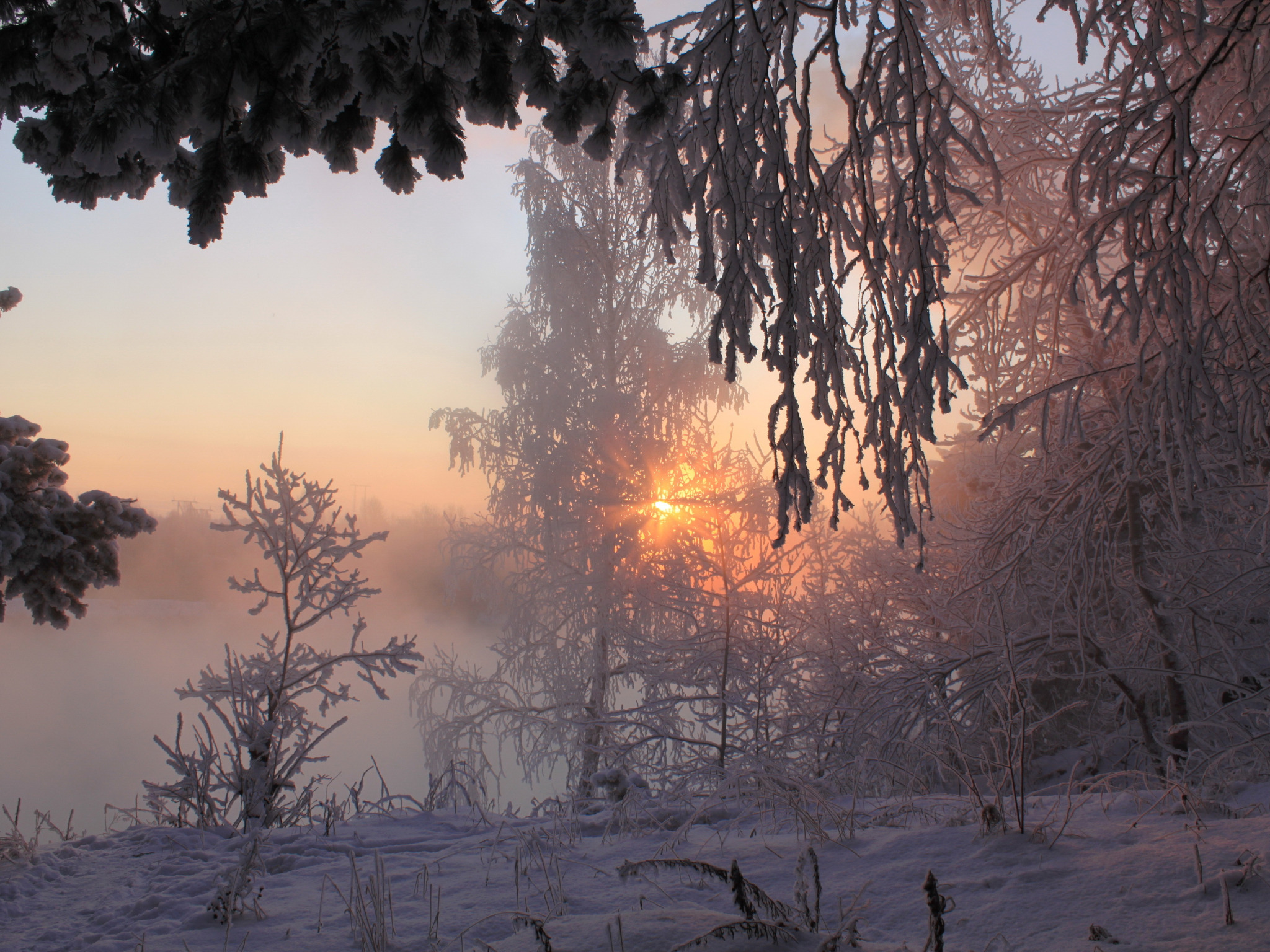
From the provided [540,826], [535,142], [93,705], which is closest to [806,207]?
[540,826]

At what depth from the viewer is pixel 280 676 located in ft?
A: 17.6

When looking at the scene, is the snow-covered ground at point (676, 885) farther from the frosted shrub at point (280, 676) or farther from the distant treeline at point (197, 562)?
the distant treeline at point (197, 562)

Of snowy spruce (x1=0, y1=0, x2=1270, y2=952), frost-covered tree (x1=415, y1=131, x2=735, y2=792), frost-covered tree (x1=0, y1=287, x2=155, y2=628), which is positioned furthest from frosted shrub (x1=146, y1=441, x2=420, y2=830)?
frost-covered tree (x1=415, y1=131, x2=735, y2=792)

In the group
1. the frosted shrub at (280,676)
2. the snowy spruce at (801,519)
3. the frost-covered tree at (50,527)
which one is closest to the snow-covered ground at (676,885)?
the snowy spruce at (801,519)

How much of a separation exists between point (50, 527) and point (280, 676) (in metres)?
1.90

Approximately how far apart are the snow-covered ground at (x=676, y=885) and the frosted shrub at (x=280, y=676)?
0.92 meters

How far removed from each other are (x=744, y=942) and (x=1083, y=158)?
3.62 metres

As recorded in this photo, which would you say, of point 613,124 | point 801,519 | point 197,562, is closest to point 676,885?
point 801,519

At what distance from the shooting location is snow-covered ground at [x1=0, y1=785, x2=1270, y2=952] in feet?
5.54

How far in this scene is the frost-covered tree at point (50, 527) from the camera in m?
4.44

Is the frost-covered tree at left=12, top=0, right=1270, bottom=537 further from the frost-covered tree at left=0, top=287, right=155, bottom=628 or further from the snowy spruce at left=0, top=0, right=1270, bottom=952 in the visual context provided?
the frost-covered tree at left=0, top=287, right=155, bottom=628

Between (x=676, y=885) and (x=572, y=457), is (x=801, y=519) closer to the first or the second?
(x=676, y=885)

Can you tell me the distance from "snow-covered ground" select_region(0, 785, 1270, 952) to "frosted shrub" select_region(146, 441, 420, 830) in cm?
92

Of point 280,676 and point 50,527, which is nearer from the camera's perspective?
point 50,527
